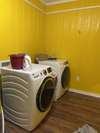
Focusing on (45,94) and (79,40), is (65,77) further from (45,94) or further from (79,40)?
(45,94)

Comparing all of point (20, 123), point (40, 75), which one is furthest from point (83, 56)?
point (20, 123)

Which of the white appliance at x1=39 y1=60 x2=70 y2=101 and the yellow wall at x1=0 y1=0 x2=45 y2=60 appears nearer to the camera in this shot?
the yellow wall at x1=0 y1=0 x2=45 y2=60

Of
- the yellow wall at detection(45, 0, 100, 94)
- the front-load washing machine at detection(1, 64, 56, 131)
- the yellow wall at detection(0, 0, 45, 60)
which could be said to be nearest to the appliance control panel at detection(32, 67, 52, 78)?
the front-load washing machine at detection(1, 64, 56, 131)

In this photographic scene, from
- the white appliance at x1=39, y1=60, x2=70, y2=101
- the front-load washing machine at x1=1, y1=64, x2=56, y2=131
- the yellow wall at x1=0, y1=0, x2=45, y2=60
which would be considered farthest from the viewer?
the white appliance at x1=39, y1=60, x2=70, y2=101

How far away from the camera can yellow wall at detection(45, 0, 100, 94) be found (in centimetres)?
267

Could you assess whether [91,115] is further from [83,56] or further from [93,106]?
[83,56]

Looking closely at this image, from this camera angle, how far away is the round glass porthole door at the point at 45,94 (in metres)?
1.61

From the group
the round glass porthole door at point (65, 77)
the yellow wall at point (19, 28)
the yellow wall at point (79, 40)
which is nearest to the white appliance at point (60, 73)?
the round glass porthole door at point (65, 77)

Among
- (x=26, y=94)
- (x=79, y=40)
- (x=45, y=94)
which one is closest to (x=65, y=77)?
(x=79, y=40)

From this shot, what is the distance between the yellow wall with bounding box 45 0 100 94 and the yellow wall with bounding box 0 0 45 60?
1.25 ft

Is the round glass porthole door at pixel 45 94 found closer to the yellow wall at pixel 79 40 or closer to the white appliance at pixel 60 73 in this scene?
the white appliance at pixel 60 73

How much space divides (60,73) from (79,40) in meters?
0.94

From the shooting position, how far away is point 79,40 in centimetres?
282

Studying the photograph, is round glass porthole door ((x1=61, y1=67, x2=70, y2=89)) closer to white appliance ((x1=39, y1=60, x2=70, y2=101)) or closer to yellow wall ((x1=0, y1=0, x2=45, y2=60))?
white appliance ((x1=39, y1=60, x2=70, y2=101))
